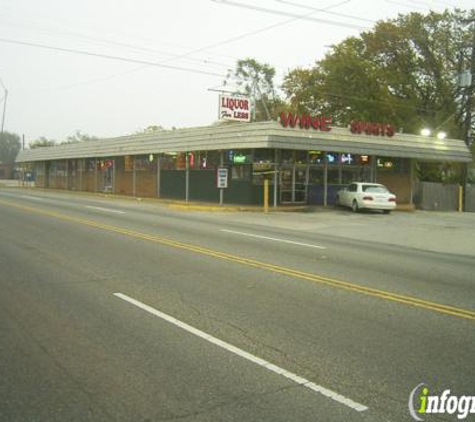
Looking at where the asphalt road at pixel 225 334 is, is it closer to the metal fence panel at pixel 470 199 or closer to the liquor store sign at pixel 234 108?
the liquor store sign at pixel 234 108

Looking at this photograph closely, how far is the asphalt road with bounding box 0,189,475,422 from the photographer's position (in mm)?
4457

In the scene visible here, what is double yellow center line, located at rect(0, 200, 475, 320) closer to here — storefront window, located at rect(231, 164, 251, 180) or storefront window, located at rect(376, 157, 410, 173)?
storefront window, located at rect(231, 164, 251, 180)

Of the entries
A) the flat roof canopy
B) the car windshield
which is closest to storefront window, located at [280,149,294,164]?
the flat roof canopy

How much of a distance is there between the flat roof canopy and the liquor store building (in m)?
0.05

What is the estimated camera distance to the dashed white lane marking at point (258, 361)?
449 cm

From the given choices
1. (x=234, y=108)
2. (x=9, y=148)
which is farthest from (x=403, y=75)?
(x=9, y=148)

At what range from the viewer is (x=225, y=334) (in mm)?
6160

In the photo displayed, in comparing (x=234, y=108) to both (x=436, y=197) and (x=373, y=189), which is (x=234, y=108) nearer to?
(x=373, y=189)

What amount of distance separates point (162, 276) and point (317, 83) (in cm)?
4074

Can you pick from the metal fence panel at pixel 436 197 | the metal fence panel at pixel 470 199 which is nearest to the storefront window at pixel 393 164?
the metal fence panel at pixel 436 197

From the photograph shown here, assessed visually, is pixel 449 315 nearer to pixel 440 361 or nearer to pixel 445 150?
pixel 440 361

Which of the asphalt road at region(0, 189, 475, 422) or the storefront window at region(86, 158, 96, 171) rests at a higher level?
the storefront window at region(86, 158, 96, 171)

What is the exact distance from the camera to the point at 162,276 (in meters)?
9.33

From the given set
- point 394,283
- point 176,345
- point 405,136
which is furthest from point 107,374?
point 405,136
